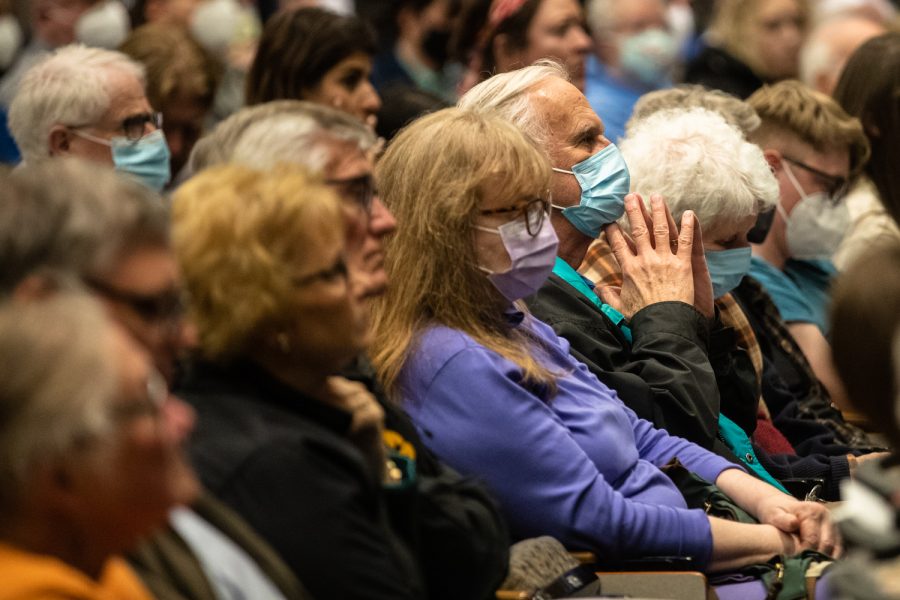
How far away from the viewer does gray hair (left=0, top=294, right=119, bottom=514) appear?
5.60 ft

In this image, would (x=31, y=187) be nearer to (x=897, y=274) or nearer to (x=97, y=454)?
(x=97, y=454)

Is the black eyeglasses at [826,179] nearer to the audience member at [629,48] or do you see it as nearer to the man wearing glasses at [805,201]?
the man wearing glasses at [805,201]

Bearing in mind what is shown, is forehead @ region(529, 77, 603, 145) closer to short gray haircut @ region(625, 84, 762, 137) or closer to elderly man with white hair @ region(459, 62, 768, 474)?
→ elderly man with white hair @ region(459, 62, 768, 474)

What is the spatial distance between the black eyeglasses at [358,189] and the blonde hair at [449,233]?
529 millimetres

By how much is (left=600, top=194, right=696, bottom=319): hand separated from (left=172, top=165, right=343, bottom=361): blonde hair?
186 centimetres

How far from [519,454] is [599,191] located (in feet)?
3.88

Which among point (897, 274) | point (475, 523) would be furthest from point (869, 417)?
point (475, 523)

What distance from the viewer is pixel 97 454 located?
1.77 meters

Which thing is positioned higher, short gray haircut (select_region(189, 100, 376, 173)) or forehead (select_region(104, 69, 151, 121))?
short gray haircut (select_region(189, 100, 376, 173))

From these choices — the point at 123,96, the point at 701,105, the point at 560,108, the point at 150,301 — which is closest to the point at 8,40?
the point at 123,96

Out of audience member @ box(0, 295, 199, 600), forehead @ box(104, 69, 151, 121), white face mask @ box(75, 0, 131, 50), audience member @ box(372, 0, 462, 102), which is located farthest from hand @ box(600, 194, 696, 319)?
audience member @ box(372, 0, 462, 102)

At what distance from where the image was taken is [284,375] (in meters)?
2.44

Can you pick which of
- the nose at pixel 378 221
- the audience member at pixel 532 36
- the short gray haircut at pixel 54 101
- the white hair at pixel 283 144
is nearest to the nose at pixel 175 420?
the white hair at pixel 283 144

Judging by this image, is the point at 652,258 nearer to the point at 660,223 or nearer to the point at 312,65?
the point at 660,223
